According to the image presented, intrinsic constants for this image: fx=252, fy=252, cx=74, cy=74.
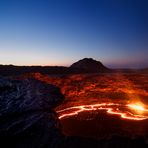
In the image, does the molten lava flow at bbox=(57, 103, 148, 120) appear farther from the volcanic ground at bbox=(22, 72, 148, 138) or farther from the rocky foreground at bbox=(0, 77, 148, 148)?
the rocky foreground at bbox=(0, 77, 148, 148)

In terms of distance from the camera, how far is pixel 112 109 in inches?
297

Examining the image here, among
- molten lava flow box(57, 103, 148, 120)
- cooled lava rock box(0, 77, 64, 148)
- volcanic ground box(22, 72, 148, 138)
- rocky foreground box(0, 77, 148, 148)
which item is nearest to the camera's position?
rocky foreground box(0, 77, 148, 148)

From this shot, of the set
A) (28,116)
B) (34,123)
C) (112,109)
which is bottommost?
(112,109)

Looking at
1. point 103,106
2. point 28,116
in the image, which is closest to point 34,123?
point 28,116

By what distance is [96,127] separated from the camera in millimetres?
5961

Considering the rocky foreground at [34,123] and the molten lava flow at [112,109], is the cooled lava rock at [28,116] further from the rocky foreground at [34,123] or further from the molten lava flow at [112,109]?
the molten lava flow at [112,109]

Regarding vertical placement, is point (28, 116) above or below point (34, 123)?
above

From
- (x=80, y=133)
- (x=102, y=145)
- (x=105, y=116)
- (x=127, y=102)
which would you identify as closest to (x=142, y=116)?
(x=105, y=116)

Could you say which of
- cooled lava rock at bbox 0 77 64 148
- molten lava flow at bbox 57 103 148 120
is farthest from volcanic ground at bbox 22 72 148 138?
cooled lava rock at bbox 0 77 64 148

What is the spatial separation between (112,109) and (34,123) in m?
3.15

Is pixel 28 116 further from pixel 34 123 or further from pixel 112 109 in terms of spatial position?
pixel 112 109

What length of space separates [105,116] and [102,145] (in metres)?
2.39

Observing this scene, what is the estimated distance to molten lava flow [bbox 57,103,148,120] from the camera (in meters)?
6.92

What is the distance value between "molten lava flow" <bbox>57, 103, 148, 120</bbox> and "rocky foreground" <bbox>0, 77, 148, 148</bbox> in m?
1.44
